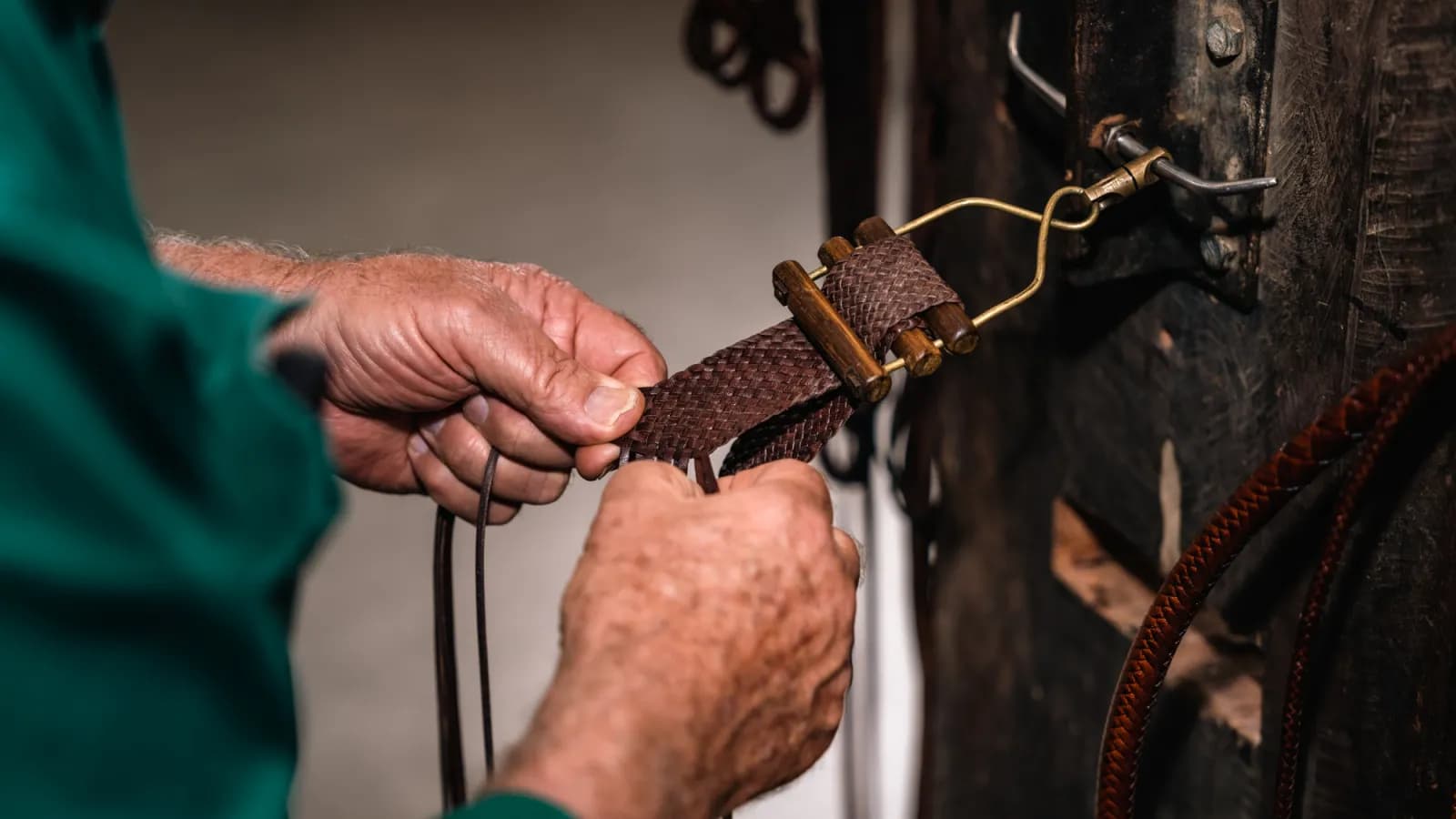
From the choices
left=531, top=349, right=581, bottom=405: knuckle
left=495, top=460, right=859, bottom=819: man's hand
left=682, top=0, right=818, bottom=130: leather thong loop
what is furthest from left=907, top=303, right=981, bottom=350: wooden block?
left=682, top=0, right=818, bottom=130: leather thong loop

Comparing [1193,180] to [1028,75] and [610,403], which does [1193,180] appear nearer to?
[1028,75]

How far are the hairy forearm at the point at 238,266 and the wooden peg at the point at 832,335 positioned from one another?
34 centimetres

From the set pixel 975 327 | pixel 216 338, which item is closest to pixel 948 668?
pixel 975 327

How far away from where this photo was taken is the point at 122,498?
494 millimetres

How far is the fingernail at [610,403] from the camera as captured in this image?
0.90 m

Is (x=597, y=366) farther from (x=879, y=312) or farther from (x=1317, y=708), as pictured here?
(x=1317, y=708)

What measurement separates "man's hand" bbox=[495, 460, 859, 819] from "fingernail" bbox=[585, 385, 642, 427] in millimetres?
85

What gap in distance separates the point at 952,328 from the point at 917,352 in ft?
0.09

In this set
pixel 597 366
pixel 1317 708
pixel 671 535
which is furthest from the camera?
pixel 597 366

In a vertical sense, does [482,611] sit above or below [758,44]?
below

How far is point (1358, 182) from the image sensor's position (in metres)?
0.76

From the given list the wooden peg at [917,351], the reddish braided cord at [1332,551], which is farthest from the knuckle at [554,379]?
the reddish braided cord at [1332,551]

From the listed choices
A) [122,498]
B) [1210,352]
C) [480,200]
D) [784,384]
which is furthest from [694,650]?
[480,200]

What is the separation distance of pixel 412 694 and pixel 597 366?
1383 millimetres
